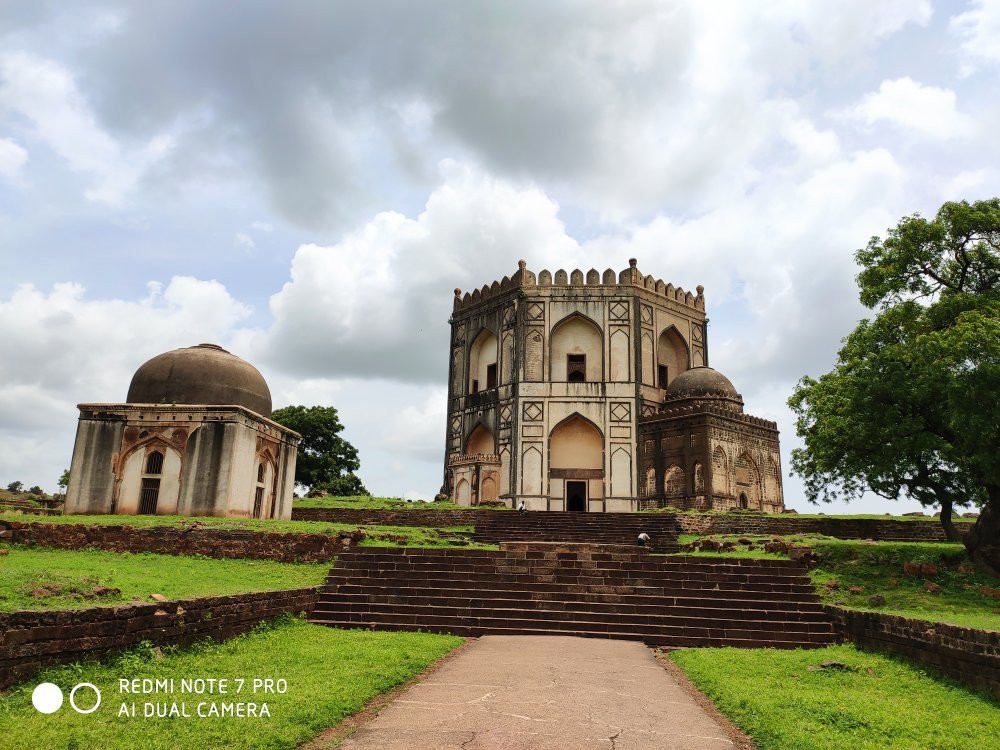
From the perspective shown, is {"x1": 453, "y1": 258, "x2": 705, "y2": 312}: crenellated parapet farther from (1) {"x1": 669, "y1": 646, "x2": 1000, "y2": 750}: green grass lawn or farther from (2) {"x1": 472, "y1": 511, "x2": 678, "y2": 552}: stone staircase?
(1) {"x1": 669, "y1": 646, "x2": 1000, "y2": 750}: green grass lawn

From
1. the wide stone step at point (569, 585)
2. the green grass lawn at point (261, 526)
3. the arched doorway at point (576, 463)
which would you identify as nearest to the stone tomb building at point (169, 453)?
the green grass lawn at point (261, 526)

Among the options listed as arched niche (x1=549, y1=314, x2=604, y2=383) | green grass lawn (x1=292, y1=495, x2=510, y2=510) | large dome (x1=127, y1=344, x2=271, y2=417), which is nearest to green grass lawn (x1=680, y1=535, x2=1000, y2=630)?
green grass lawn (x1=292, y1=495, x2=510, y2=510)

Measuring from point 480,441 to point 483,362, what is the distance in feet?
12.2

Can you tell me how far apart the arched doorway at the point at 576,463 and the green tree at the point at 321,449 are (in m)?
15.7

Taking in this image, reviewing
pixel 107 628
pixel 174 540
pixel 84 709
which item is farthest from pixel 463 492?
pixel 84 709

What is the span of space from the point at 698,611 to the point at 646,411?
19644 millimetres

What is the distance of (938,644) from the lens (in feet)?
25.4

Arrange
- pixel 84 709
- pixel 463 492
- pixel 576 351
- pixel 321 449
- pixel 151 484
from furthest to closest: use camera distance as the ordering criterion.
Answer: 1. pixel 321 449
2. pixel 576 351
3. pixel 463 492
4. pixel 151 484
5. pixel 84 709

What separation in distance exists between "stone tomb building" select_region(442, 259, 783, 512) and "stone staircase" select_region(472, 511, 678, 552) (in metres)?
5.81

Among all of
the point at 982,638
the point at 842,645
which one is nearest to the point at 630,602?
the point at 842,645

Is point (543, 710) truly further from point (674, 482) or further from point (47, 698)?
point (674, 482)

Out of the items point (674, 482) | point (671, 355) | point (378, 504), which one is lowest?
point (378, 504)

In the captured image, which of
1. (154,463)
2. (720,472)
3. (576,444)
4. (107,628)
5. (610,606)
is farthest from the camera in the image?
(576,444)

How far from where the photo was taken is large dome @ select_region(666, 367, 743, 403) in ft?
97.3
